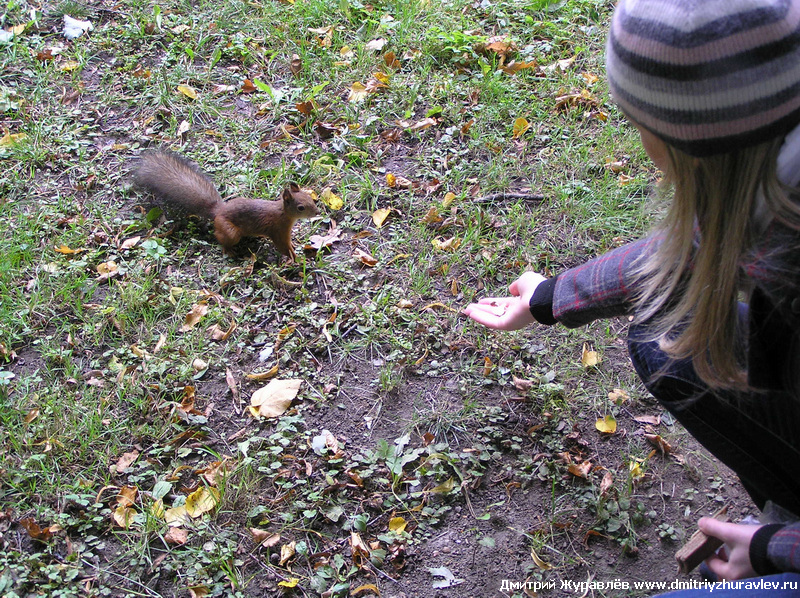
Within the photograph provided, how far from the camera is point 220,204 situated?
110 inches

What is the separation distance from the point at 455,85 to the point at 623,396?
1882mm

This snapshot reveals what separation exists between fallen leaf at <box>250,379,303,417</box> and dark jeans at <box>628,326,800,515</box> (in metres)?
1.10

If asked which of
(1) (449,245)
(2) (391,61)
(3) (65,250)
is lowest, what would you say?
(3) (65,250)

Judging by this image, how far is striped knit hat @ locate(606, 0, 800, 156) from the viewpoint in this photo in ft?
3.54

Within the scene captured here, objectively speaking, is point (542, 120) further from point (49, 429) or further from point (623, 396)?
point (49, 429)

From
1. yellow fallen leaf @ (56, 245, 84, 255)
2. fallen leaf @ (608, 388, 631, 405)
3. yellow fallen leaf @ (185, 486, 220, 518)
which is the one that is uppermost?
fallen leaf @ (608, 388, 631, 405)

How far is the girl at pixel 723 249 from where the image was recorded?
1100 millimetres

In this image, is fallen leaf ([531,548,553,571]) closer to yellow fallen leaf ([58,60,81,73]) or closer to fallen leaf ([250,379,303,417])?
fallen leaf ([250,379,303,417])

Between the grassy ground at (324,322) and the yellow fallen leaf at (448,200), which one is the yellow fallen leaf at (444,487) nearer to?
the grassy ground at (324,322)

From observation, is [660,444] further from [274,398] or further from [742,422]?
[274,398]

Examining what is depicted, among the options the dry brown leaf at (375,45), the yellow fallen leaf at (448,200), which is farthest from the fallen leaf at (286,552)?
the dry brown leaf at (375,45)

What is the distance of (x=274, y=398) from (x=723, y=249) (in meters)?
1.47

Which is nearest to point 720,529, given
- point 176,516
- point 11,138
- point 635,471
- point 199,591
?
point 635,471

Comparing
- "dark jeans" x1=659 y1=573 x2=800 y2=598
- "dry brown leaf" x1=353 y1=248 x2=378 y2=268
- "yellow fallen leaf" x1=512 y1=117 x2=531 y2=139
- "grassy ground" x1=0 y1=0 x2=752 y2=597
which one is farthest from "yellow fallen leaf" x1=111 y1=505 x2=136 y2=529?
"yellow fallen leaf" x1=512 y1=117 x2=531 y2=139
